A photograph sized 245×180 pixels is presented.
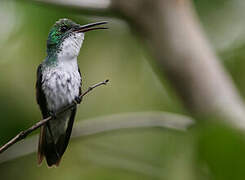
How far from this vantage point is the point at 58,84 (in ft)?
6.00

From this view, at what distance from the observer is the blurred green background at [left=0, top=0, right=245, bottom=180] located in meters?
3.71

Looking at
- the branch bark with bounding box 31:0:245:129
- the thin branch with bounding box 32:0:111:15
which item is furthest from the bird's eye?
the branch bark with bounding box 31:0:245:129

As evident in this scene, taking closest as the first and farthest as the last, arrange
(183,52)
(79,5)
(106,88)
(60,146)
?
(60,146) → (79,5) → (183,52) → (106,88)

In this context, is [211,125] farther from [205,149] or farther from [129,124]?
[129,124]

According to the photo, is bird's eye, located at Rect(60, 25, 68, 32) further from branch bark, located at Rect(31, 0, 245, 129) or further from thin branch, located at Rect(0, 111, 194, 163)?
branch bark, located at Rect(31, 0, 245, 129)

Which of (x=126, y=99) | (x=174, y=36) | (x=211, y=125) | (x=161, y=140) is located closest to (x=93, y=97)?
(x=126, y=99)

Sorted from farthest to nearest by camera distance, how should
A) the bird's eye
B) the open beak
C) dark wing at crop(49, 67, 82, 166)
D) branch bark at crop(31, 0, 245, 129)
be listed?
branch bark at crop(31, 0, 245, 129) < the bird's eye < dark wing at crop(49, 67, 82, 166) < the open beak

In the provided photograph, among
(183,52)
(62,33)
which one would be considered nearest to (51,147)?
(62,33)

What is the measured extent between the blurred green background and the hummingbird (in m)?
1.03

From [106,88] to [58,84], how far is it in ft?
10.9

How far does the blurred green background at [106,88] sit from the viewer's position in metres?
3.71

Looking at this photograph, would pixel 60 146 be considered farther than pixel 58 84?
No

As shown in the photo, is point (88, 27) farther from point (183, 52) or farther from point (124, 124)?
point (183, 52)

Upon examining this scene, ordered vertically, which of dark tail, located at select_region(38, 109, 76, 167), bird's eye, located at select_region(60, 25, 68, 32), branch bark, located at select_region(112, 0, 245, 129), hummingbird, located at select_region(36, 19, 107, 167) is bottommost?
dark tail, located at select_region(38, 109, 76, 167)
